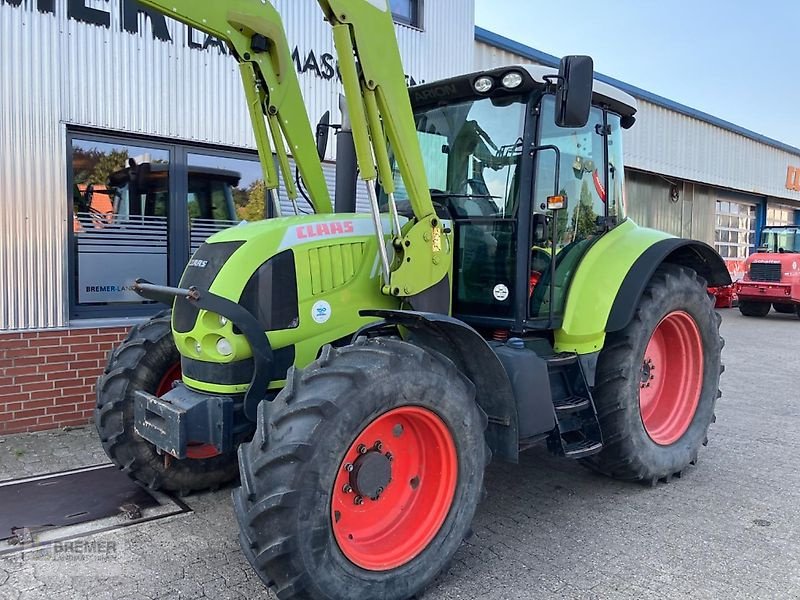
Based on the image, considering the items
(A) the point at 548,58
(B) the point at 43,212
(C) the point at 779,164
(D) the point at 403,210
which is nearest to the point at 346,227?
(D) the point at 403,210

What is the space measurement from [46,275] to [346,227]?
3.22m

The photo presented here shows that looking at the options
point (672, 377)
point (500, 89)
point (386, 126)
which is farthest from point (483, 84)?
point (672, 377)

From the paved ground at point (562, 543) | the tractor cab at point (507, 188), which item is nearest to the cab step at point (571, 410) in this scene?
the tractor cab at point (507, 188)

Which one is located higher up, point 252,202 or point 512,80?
point 512,80

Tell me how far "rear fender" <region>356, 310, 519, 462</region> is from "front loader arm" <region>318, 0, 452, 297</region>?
0.25 meters

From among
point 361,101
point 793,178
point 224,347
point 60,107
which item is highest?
point 793,178

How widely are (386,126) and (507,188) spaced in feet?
2.91

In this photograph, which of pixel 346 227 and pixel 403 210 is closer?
pixel 346 227

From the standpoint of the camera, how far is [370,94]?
10.4 feet

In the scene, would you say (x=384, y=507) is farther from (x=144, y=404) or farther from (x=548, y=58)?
(x=548, y=58)

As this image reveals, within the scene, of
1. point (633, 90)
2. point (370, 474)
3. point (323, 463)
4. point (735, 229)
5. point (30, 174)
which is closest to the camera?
point (323, 463)

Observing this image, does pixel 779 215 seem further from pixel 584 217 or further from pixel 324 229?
pixel 324 229

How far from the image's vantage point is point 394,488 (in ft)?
10.1

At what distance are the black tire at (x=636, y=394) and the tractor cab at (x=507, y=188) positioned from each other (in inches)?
19.0
